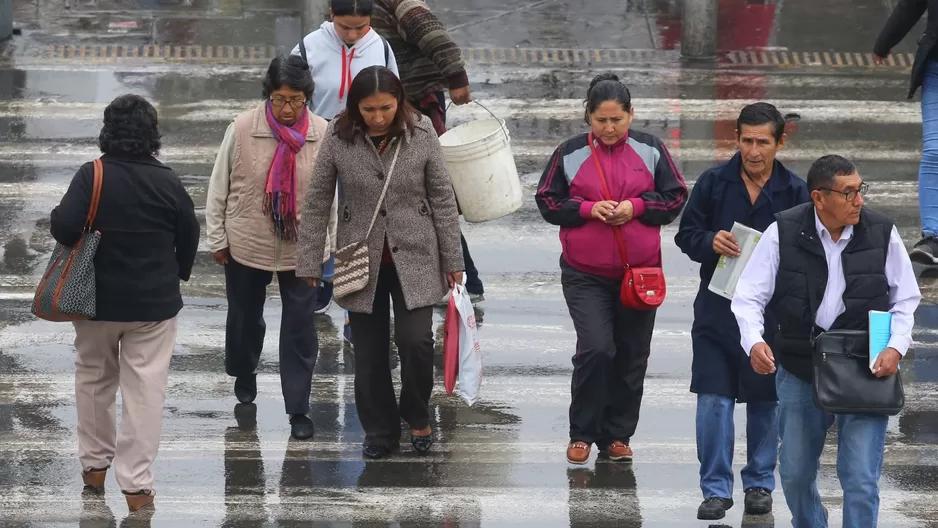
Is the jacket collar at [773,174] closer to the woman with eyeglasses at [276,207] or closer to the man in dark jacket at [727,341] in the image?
the man in dark jacket at [727,341]

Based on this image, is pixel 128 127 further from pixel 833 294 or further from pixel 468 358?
pixel 833 294

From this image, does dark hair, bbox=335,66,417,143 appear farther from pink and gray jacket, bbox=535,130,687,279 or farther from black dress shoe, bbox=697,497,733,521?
black dress shoe, bbox=697,497,733,521

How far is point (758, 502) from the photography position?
6.99 m

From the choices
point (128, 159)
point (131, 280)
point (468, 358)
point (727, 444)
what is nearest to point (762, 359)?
point (727, 444)

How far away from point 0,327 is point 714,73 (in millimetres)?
7727

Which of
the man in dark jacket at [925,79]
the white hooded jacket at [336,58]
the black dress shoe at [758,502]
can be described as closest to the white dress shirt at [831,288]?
the black dress shoe at [758,502]

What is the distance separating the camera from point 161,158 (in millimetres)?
12344

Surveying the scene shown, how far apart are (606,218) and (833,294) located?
4.77 ft

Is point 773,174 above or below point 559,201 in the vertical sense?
above

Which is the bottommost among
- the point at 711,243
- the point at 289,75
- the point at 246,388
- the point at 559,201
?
the point at 246,388

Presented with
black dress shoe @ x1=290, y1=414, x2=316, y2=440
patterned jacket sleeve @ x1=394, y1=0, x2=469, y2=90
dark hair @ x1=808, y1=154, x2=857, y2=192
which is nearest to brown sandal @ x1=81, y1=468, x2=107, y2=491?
black dress shoe @ x1=290, y1=414, x2=316, y2=440

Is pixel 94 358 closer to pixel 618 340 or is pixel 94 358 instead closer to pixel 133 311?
pixel 133 311

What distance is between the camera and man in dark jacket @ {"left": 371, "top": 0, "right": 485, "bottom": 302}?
907cm

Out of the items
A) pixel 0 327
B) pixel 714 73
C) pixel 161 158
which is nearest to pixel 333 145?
pixel 0 327
